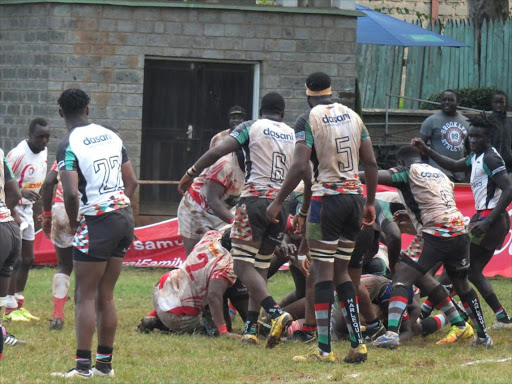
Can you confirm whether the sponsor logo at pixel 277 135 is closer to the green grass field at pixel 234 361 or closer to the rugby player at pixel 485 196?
the rugby player at pixel 485 196

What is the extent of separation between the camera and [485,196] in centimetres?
1034

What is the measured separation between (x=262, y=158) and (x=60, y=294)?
247cm

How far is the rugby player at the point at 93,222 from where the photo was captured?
24.0 ft

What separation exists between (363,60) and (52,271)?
11.9 metres

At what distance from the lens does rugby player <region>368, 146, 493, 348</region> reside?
912 centimetres

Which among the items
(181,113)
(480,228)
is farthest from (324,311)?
(181,113)

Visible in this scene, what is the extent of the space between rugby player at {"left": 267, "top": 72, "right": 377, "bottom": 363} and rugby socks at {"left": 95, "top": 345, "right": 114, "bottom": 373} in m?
1.48

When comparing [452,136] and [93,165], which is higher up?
[93,165]

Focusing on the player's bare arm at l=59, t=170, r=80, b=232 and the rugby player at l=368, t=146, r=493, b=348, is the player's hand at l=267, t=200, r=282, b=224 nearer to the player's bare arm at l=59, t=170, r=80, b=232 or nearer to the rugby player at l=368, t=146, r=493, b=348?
the rugby player at l=368, t=146, r=493, b=348

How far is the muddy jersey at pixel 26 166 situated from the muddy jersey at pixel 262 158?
2.76 meters

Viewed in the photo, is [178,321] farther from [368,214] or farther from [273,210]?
[368,214]

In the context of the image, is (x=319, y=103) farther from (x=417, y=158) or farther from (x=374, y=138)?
(x=374, y=138)

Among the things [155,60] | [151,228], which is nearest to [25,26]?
[155,60]

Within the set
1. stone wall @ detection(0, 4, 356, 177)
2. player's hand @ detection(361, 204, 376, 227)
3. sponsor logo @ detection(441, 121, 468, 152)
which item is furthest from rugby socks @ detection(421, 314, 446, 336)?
stone wall @ detection(0, 4, 356, 177)
